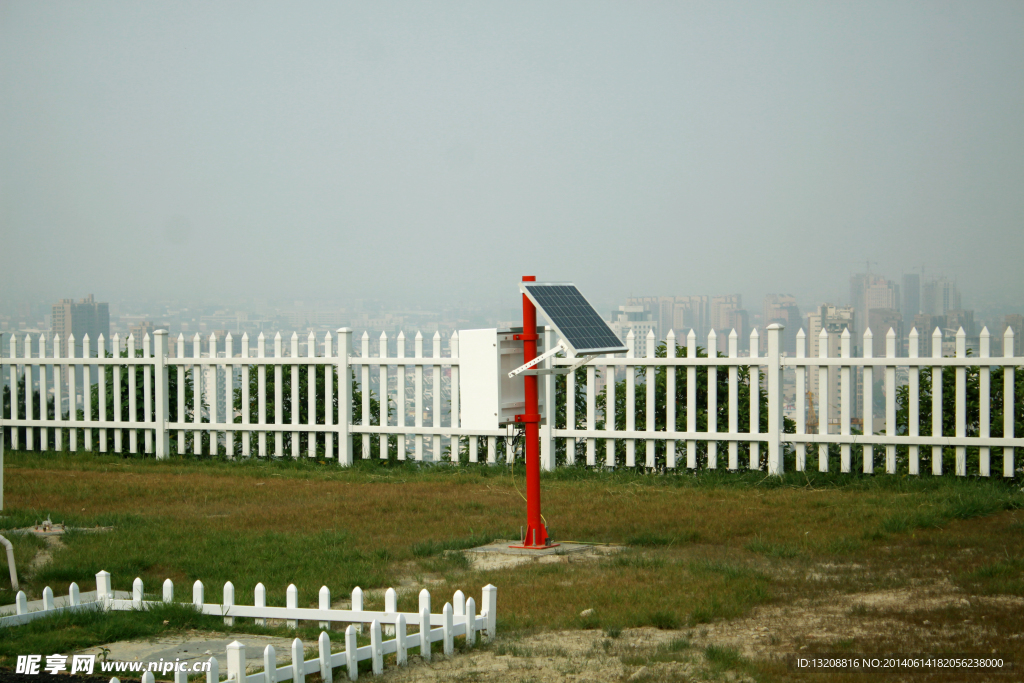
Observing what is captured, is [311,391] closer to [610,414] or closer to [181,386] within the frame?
[181,386]

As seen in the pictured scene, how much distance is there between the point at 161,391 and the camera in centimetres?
1377

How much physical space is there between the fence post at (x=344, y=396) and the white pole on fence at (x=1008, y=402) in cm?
745

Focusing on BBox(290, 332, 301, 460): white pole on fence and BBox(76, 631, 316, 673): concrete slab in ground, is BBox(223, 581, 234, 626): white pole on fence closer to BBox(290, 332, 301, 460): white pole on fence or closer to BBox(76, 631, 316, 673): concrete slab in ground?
BBox(76, 631, 316, 673): concrete slab in ground

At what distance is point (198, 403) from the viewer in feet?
45.6

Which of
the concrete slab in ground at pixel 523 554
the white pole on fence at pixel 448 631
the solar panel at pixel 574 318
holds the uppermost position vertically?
the solar panel at pixel 574 318

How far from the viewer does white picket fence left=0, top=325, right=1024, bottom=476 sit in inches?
411

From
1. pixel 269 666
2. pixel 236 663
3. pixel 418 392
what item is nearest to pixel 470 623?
pixel 269 666

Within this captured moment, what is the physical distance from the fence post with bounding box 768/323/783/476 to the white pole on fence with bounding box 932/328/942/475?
154 centimetres

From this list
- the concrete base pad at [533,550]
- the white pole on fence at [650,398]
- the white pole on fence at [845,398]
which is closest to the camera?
the concrete base pad at [533,550]

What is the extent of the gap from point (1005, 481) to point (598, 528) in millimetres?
4668

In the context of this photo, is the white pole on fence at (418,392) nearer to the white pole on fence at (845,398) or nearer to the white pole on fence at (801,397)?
the white pole on fence at (801,397)

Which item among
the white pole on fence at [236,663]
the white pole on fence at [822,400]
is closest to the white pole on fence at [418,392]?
the white pole on fence at [822,400]

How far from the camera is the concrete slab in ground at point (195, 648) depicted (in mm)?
4684

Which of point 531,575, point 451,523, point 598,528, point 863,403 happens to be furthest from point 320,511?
point 863,403
